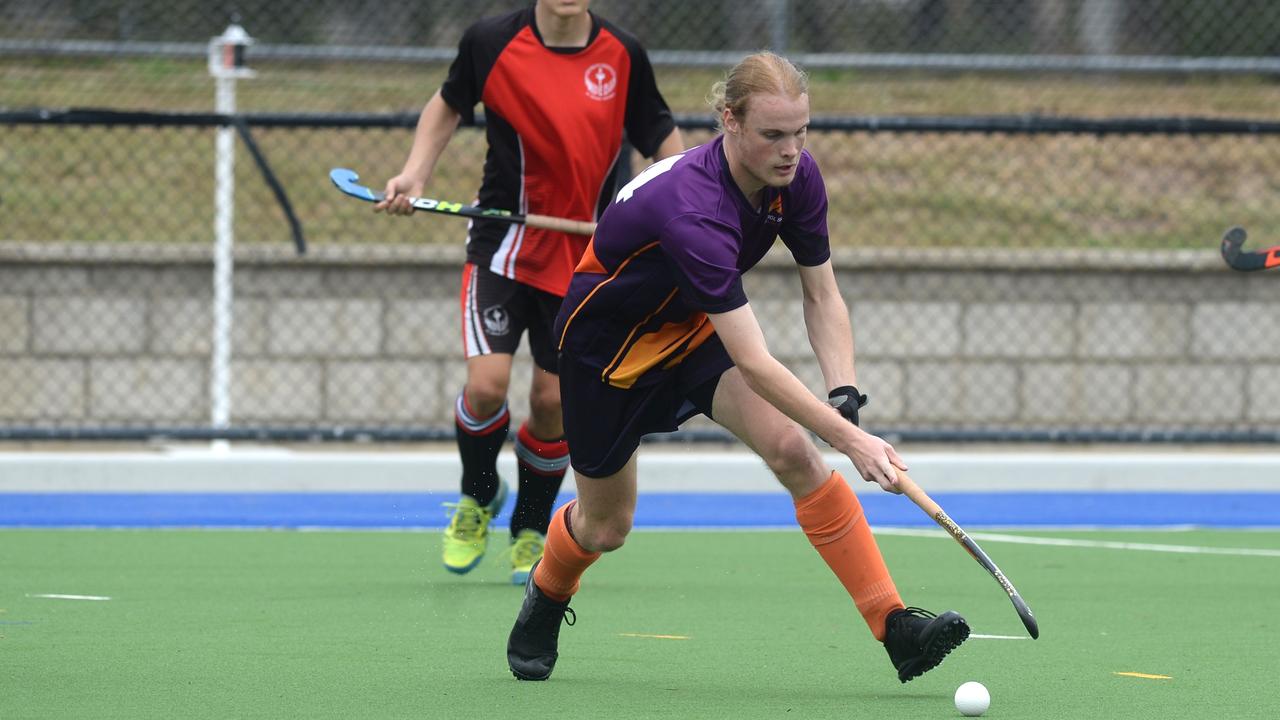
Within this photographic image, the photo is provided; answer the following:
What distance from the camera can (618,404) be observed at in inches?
168

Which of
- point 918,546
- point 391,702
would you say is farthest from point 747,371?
point 918,546

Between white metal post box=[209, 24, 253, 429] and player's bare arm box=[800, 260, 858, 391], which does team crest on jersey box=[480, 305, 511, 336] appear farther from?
white metal post box=[209, 24, 253, 429]

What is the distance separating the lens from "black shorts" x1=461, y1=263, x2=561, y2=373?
232 inches

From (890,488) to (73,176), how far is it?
29.9ft

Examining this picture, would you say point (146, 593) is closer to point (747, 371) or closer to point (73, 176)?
point (747, 371)

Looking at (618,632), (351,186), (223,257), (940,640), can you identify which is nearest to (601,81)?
(351,186)

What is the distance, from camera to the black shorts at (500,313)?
232 inches

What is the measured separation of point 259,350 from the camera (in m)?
10.8

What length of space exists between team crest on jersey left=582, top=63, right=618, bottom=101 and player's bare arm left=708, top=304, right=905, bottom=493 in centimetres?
210

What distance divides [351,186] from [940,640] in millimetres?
2964

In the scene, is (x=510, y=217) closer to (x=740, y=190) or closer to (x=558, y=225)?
(x=558, y=225)

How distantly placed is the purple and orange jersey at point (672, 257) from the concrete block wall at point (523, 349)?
21.3 ft

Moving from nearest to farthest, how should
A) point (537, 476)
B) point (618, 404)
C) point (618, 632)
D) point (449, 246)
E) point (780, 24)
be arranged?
1. point (618, 404)
2. point (618, 632)
3. point (537, 476)
4. point (780, 24)
5. point (449, 246)

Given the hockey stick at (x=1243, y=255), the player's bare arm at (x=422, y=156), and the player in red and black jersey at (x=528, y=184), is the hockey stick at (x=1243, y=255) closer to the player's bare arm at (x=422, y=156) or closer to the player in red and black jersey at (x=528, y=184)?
the player in red and black jersey at (x=528, y=184)
